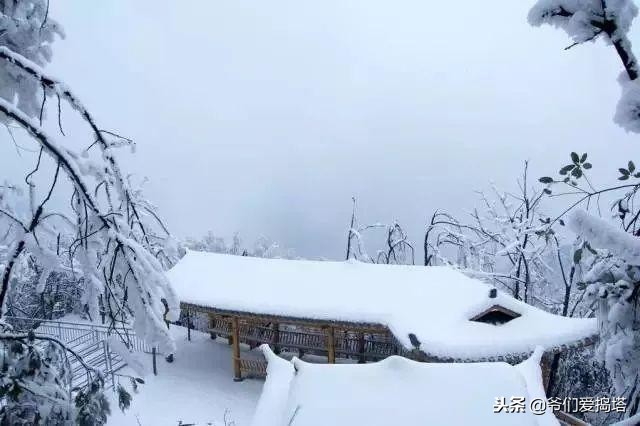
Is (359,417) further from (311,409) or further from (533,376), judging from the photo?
(533,376)

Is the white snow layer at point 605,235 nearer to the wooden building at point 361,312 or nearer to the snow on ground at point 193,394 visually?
the wooden building at point 361,312

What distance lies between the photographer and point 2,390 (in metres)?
3.26

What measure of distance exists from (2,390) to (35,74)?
90.0 inches

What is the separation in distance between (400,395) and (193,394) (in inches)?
365

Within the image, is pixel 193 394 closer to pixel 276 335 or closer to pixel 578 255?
pixel 276 335

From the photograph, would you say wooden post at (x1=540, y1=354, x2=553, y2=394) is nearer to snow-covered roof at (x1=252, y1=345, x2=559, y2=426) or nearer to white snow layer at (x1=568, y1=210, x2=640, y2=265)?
snow-covered roof at (x1=252, y1=345, x2=559, y2=426)

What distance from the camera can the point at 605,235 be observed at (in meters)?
2.27

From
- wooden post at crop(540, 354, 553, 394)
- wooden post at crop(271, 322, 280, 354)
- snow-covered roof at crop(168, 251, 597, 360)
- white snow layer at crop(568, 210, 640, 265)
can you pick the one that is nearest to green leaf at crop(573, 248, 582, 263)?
white snow layer at crop(568, 210, 640, 265)

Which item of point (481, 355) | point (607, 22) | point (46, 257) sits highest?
point (607, 22)

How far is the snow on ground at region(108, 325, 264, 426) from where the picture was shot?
12227 mm

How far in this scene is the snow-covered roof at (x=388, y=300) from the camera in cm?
1110

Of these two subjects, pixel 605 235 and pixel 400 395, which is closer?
pixel 605 235

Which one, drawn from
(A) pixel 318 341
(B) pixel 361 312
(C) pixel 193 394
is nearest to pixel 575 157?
(B) pixel 361 312

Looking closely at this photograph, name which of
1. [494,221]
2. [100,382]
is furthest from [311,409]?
[494,221]
